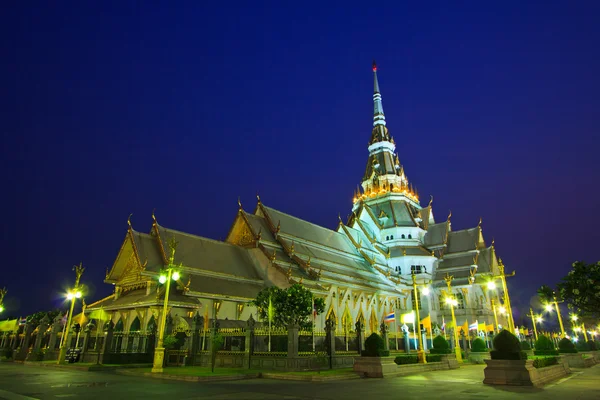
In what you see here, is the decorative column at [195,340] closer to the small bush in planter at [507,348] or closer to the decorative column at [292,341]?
the decorative column at [292,341]

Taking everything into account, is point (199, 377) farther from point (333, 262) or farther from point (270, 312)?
point (333, 262)

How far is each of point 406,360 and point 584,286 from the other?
1649cm

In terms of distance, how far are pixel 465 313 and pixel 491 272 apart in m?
6.65

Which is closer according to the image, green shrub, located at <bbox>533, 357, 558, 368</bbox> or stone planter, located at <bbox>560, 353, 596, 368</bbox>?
green shrub, located at <bbox>533, 357, 558, 368</bbox>

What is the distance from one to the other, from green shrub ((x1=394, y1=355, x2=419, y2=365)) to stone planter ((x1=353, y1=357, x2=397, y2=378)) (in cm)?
95

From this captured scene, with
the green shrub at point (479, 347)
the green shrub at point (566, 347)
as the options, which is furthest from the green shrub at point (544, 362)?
the green shrub at point (479, 347)

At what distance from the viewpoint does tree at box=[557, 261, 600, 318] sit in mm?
27469

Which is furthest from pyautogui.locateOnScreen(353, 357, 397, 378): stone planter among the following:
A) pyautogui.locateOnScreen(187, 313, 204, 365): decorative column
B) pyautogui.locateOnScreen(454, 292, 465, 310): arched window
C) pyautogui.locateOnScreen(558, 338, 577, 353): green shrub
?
pyautogui.locateOnScreen(454, 292, 465, 310): arched window

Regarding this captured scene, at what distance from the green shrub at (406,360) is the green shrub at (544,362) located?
616 centimetres

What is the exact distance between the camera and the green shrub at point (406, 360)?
786 inches

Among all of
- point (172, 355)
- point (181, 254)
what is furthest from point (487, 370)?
point (181, 254)

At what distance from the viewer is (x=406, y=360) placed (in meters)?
20.7

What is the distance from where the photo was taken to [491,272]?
165 feet

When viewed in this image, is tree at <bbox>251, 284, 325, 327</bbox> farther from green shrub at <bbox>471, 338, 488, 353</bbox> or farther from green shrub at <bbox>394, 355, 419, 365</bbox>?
green shrub at <bbox>471, 338, 488, 353</bbox>
